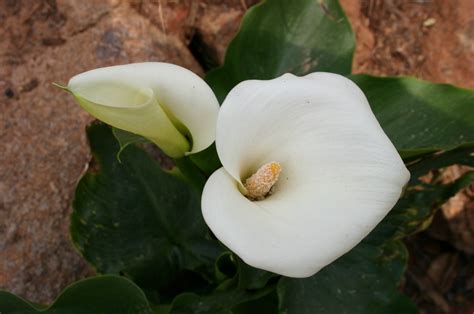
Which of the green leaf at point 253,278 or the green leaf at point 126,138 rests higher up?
the green leaf at point 126,138

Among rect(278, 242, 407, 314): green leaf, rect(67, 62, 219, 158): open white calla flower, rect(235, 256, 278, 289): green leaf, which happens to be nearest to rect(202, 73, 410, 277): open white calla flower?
rect(67, 62, 219, 158): open white calla flower

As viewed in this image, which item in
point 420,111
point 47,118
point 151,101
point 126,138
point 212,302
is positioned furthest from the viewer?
point 47,118

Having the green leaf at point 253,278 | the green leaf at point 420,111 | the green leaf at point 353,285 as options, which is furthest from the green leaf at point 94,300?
the green leaf at point 420,111

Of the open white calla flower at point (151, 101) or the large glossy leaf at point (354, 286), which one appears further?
the large glossy leaf at point (354, 286)

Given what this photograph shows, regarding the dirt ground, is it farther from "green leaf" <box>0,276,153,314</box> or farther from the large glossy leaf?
the large glossy leaf

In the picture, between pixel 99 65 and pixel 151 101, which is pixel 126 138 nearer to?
pixel 151 101

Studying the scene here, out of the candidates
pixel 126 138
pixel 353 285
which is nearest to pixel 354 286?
pixel 353 285

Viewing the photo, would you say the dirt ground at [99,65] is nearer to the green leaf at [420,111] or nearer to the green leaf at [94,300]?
the green leaf at [94,300]

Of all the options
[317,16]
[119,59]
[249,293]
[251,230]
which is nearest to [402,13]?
[317,16]
